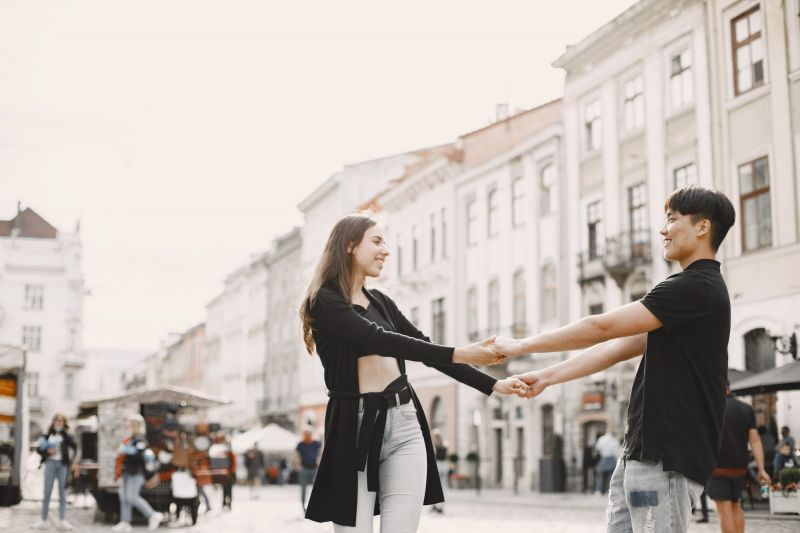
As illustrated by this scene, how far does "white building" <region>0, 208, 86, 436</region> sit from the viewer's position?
8975 cm

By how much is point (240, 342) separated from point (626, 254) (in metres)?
63.1

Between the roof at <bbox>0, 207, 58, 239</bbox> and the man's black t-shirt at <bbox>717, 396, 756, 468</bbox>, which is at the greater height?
the roof at <bbox>0, 207, 58, 239</bbox>

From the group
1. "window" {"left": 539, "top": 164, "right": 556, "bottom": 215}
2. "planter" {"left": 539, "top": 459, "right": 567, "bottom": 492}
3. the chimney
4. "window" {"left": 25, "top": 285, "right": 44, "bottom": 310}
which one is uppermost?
the chimney

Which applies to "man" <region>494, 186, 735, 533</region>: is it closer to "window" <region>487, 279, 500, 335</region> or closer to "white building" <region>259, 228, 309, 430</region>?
"window" <region>487, 279, 500, 335</region>

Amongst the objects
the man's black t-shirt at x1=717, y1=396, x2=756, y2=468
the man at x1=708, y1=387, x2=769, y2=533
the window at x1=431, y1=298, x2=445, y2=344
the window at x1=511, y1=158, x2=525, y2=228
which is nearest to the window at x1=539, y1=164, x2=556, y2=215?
the window at x1=511, y1=158, x2=525, y2=228

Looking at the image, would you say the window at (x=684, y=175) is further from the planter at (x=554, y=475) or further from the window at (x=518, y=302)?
the window at (x=518, y=302)

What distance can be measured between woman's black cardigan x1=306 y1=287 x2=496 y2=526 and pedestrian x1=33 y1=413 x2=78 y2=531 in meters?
13.5

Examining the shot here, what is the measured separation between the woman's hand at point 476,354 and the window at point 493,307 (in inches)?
1367

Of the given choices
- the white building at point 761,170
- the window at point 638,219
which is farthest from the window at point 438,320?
the white building at point 761,170

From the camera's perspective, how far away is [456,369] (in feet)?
17.2

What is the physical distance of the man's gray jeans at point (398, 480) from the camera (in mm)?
4695

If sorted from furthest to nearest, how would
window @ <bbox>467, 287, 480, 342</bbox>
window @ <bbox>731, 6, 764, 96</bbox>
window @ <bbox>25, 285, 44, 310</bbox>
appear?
window @ <bbox>25, 285, 44, 310</bbox>
window @ <bbox>467, 287, 480, 342</bbox>
window @ <bbox>731, 6, 764, 96</bbox>

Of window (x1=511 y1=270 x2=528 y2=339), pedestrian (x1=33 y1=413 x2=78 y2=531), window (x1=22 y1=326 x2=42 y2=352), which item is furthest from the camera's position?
window (x1=22 y1=326 x2=42 y2=352)

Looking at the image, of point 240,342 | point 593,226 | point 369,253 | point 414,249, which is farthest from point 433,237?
point 240,342
